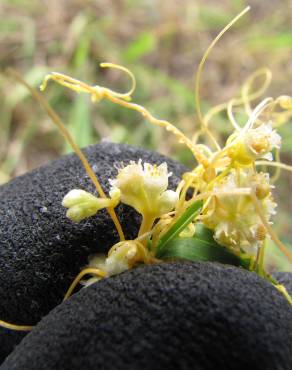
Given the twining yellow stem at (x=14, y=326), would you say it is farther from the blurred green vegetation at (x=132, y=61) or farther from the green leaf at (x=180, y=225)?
the blurred green vegetation at (x=132, y=61)

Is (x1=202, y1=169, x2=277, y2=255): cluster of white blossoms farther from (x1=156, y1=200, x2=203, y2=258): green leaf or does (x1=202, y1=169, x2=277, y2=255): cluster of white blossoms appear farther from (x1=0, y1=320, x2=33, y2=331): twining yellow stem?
(x1=0, y1=320, x2=33, y2=331): twining yellow stem

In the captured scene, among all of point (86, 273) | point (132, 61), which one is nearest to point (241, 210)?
point (86, 273)

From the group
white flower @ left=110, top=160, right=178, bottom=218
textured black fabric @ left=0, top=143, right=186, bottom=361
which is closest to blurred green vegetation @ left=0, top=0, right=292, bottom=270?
textured black fabric @ left=0, top=143, right=186, bottom=361

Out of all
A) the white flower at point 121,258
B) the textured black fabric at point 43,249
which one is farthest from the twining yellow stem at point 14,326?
the white flower at point 121,258

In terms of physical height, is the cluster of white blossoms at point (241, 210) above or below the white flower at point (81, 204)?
below

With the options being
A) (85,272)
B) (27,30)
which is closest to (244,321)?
(85,272)

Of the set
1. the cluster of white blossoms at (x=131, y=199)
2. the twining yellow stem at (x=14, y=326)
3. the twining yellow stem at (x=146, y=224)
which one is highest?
the cluster of white blossoms at (x=131, y=199)
